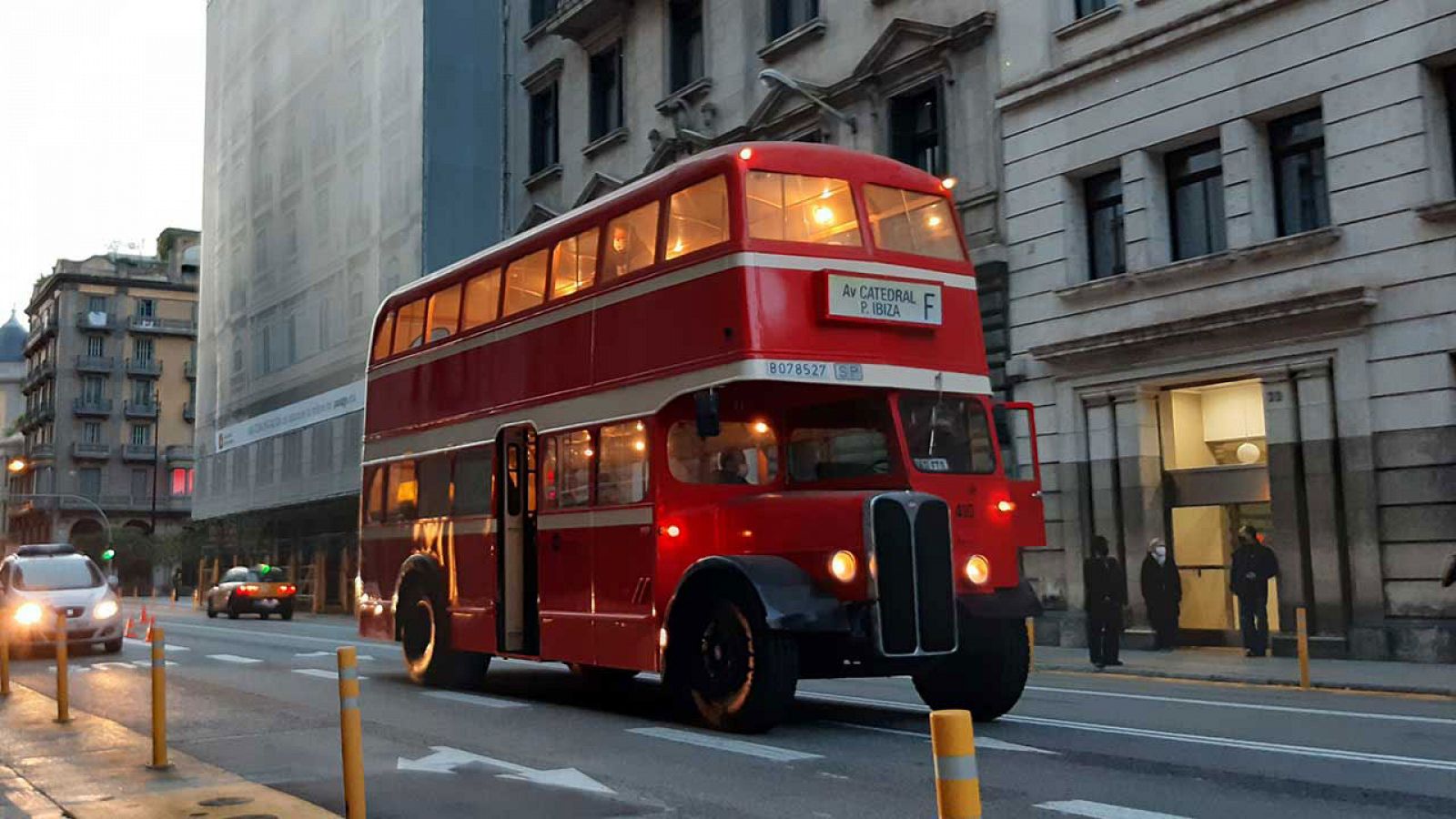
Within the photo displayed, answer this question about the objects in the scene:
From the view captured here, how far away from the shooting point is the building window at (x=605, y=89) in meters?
35.3

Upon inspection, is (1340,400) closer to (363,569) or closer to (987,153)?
(987,153)

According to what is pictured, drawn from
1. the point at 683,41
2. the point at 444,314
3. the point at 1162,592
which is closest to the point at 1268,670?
the point at 1162,592

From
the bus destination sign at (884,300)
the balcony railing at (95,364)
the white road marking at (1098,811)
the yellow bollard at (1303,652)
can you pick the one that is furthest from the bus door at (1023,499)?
the balcony railing at (95,364)

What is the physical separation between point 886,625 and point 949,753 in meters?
6.85

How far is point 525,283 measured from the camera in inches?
556

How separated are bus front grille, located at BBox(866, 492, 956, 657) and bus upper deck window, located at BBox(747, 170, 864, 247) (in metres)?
2.18

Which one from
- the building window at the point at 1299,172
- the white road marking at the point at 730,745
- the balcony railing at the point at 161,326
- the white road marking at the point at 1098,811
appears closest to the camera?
the white road marking at the point at 1098,811

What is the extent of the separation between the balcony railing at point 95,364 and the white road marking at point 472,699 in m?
99.4

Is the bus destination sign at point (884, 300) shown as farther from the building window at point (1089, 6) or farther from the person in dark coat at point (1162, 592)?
the building window at point (1089, 6)

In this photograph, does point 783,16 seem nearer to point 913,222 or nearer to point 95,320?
point 913,222

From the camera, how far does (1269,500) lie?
19.8 meters

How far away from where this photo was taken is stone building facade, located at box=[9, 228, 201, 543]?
343ft

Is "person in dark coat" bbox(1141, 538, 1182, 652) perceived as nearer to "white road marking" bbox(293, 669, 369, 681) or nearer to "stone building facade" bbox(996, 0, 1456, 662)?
"stone building facade" bbox(996, 0, 1456, 662)

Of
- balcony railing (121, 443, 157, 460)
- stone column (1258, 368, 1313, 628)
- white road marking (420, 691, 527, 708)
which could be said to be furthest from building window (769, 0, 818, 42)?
balcony railing (121, 443, 157, 460)
